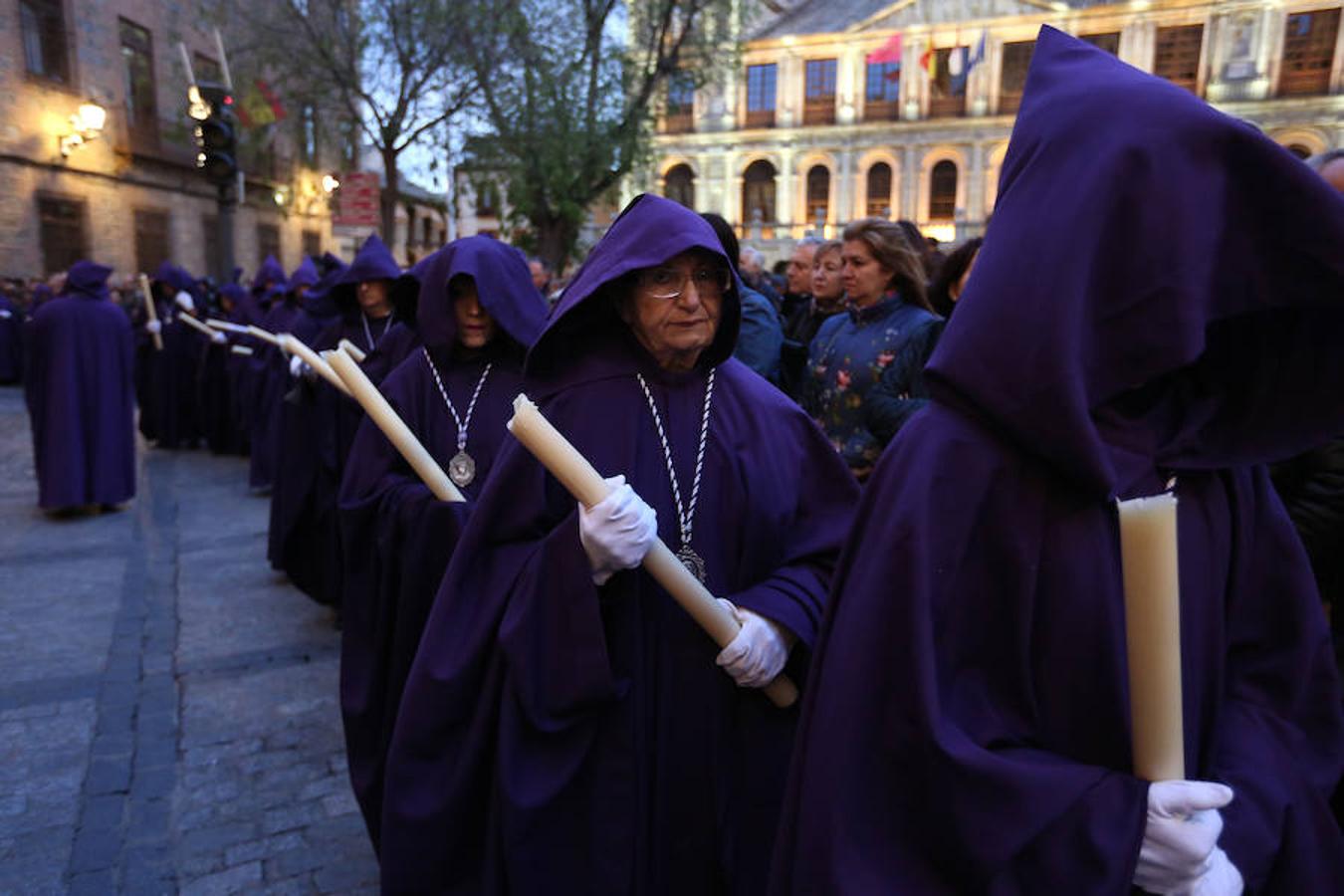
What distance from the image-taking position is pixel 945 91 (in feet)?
155

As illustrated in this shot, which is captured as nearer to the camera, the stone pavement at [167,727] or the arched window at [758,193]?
the stone pavement at [167,727]

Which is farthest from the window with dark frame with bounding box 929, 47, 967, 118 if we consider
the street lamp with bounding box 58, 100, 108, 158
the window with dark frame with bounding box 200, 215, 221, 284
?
the street lamp with bounding box 58, 100, 108, 158

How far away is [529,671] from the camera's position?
2338 mm

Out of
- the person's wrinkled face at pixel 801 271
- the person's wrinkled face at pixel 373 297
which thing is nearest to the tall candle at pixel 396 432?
the person's wrinkled face at pixel 373 297

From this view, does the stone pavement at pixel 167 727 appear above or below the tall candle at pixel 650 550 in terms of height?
below

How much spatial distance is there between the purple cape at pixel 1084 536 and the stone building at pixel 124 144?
56.3 feet

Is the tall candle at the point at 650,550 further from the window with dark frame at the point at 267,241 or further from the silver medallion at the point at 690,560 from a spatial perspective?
the window with dark frame at the point at 267,241

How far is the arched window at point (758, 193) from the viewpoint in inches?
1955

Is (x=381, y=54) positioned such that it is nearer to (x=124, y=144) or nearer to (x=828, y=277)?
(x=124, y=144)

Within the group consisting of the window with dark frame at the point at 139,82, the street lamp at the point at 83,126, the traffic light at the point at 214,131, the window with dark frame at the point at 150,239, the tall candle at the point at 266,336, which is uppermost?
the window with dark frame at the point at 139,82

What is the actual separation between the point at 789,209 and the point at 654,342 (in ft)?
157

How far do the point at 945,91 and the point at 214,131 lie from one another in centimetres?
4259

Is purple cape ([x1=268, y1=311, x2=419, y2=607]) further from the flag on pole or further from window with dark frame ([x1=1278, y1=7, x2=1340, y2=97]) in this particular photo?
the flag on pole

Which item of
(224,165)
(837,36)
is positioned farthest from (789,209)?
(224,165)
